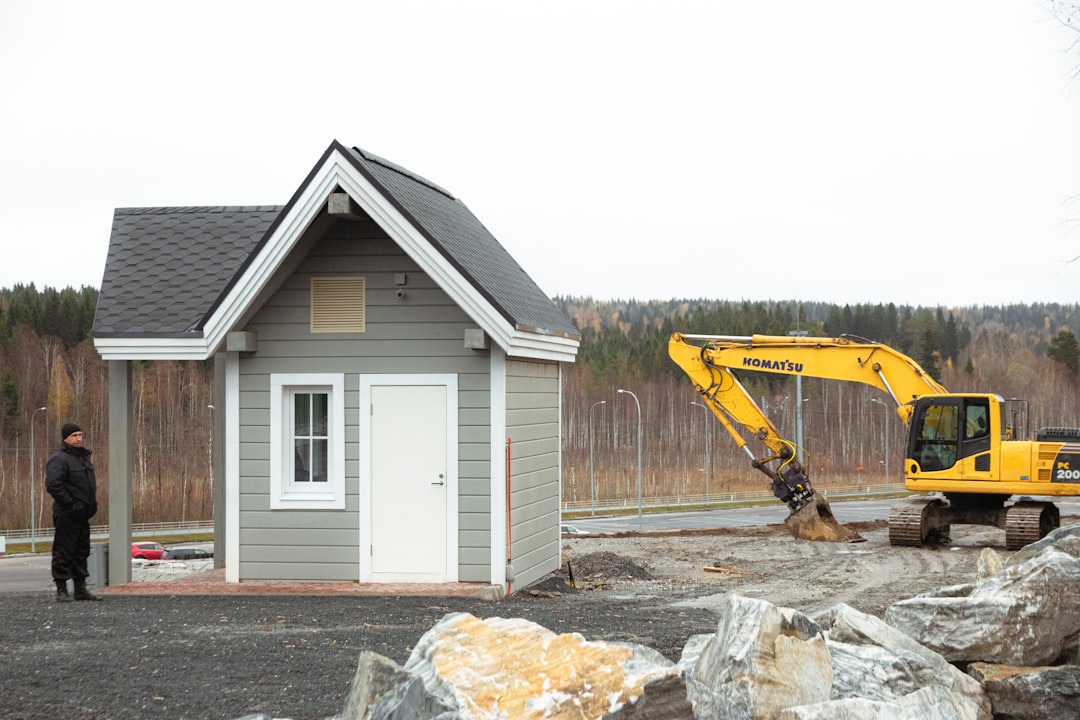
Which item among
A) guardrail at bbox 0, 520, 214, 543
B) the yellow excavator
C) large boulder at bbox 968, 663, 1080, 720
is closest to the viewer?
large boulder at bbox 968, 663, 1080, 720

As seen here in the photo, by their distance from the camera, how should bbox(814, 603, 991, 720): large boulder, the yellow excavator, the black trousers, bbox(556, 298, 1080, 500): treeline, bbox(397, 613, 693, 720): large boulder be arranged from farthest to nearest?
bbox(556, 298, 1080, 500): treeline
the yellow excavator
the black trousers
bbox(814, 603, 991, 720): large boulder
bbox(397, 613, 693, 720): large boulder

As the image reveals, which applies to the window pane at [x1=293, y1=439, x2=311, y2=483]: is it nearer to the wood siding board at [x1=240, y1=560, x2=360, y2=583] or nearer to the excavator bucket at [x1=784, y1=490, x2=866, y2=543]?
the wood siding board at [x1=240, y1=560, x2=360, y2=583]

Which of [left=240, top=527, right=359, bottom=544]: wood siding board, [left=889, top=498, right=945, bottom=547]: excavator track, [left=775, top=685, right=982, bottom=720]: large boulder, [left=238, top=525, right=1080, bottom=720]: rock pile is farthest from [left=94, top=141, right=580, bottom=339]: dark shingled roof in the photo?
[left=889, top=498, right=945, bottom=547]: excavator track

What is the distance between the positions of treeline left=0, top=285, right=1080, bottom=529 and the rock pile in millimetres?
58103

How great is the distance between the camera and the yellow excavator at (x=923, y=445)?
21391 mm

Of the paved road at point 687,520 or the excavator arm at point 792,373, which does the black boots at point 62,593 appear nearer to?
the excavator arm at point 792,373

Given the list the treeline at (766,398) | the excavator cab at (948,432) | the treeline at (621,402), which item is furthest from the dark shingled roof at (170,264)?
the treeline at (766,398)

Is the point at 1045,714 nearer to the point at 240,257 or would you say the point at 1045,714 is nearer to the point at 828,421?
the point at 240,257

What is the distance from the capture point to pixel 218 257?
15.2 metres

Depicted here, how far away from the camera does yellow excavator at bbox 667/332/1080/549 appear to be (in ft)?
70.2

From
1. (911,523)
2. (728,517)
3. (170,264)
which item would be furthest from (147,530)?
(170,264)

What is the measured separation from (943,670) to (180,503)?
235 ft

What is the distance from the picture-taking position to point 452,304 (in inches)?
530

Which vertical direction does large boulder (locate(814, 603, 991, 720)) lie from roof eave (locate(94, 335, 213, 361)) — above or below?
below
